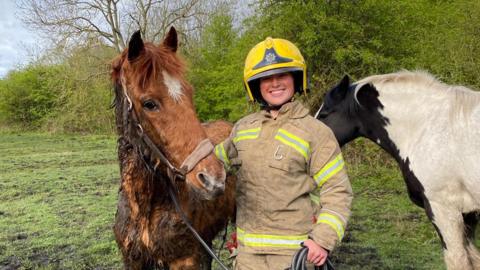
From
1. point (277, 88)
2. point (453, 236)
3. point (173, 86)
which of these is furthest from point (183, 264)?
point (453, 236)

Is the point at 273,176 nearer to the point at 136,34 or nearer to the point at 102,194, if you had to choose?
the point at 136,34

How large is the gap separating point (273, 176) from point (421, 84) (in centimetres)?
235

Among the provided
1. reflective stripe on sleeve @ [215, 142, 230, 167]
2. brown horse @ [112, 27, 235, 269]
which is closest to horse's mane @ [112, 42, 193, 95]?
brown horse @ [112, 27, 235, 269]

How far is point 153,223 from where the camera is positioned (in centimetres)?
241

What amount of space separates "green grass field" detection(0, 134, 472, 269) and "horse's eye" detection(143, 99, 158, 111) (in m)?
2.96

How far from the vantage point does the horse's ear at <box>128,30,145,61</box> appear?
2.04m

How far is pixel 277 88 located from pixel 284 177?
44 centimetres

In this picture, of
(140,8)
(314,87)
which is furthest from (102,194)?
(140,8)

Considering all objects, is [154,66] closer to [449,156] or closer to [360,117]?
[449,156]

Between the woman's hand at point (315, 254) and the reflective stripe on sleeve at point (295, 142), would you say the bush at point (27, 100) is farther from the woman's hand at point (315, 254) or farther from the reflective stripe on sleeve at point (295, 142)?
the woman's hand at point (315, 254)

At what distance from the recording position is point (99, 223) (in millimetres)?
6039

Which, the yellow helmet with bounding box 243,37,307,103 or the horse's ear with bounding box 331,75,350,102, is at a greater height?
the yellow helmet with bounding box 243,37,307,103

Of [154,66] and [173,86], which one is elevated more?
[154,66]

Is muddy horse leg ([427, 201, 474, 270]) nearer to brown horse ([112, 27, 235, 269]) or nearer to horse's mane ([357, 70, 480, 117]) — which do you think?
horse's mane ([357, 70, 480, 117])
